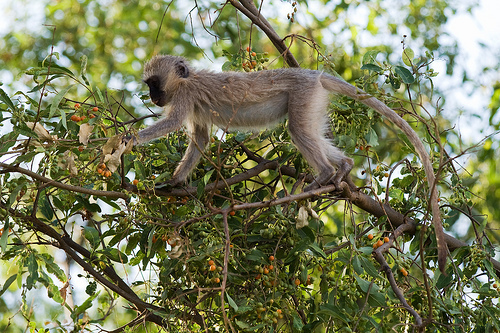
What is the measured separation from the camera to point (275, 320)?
102 inches

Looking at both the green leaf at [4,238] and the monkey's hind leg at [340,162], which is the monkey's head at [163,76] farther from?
the green leaf at [4,238]

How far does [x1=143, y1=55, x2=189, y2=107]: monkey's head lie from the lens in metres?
4.62

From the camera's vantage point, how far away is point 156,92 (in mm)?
4617

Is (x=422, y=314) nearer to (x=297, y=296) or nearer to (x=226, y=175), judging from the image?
(x=297, y=296)

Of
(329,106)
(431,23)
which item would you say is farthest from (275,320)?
(431,23)

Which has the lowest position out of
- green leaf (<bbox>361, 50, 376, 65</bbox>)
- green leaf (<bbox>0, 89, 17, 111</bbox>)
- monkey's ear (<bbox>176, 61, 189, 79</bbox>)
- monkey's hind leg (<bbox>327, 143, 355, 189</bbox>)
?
green leaf (<bbox>0, 89, 17, 111</bbox>)

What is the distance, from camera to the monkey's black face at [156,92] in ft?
15.0

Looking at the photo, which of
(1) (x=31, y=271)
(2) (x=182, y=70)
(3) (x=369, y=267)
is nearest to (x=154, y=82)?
(2) (x=182, y=70)

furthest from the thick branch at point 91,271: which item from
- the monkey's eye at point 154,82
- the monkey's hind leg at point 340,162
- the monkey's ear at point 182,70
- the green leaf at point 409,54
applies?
the green leaf at point 409,54

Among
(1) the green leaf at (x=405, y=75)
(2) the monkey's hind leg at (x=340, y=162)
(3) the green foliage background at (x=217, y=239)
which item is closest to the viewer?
(3) the green foliage background at (x=217, y=239)

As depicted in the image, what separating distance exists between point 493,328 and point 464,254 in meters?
0.52

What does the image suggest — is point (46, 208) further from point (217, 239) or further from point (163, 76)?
point (163, 76)

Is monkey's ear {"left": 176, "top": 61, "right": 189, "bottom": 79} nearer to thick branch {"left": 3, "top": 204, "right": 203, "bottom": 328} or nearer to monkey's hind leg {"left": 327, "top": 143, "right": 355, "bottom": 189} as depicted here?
monkey's hind leg {"left": 327, "top": 143, "right": 355, "bottom": 189}

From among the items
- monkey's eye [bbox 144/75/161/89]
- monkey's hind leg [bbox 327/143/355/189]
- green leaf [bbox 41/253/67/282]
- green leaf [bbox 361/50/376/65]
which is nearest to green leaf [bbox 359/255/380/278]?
monkey's hind leg [bbox 327/143/355/189]
